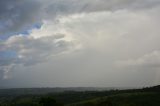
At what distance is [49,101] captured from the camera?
199000 mm

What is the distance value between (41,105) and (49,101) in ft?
20.2

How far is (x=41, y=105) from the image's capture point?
653 feet
